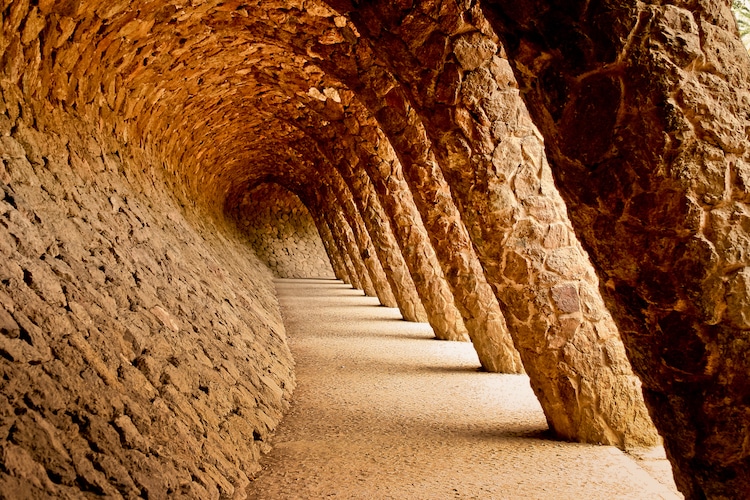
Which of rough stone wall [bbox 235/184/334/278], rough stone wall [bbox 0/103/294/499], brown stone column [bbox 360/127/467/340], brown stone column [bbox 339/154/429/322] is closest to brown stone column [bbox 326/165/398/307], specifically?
brown stone column [bbox 339/154/429/322]

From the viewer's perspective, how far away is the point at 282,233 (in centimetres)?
2572

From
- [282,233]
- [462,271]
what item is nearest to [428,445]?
[462,271]

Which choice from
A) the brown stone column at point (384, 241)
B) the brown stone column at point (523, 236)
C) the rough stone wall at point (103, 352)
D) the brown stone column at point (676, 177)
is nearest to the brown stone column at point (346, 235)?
the brown stone column at point (384, 241)

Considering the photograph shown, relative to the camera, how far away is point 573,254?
477cm

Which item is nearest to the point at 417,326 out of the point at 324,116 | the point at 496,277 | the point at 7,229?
the point at 324,116

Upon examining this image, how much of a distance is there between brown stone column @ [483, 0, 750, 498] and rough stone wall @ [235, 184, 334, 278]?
22.6m

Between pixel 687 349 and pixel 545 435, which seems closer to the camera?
pixel 687 349

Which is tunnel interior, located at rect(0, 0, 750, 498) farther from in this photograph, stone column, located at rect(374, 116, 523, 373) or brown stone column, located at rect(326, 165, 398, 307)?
brown stone column, located at rect(326, 165, 398, 307)

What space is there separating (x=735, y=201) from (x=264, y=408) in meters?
3.54

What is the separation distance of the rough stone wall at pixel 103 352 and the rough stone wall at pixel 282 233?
18664mm

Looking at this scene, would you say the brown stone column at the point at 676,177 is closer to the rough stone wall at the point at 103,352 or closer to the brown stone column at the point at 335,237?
the rough stone wall at the point at 103,352

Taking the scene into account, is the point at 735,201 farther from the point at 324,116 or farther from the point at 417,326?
the point at 417,326

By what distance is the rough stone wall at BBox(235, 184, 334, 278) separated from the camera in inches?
981

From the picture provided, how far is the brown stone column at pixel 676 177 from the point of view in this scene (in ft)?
6.73
